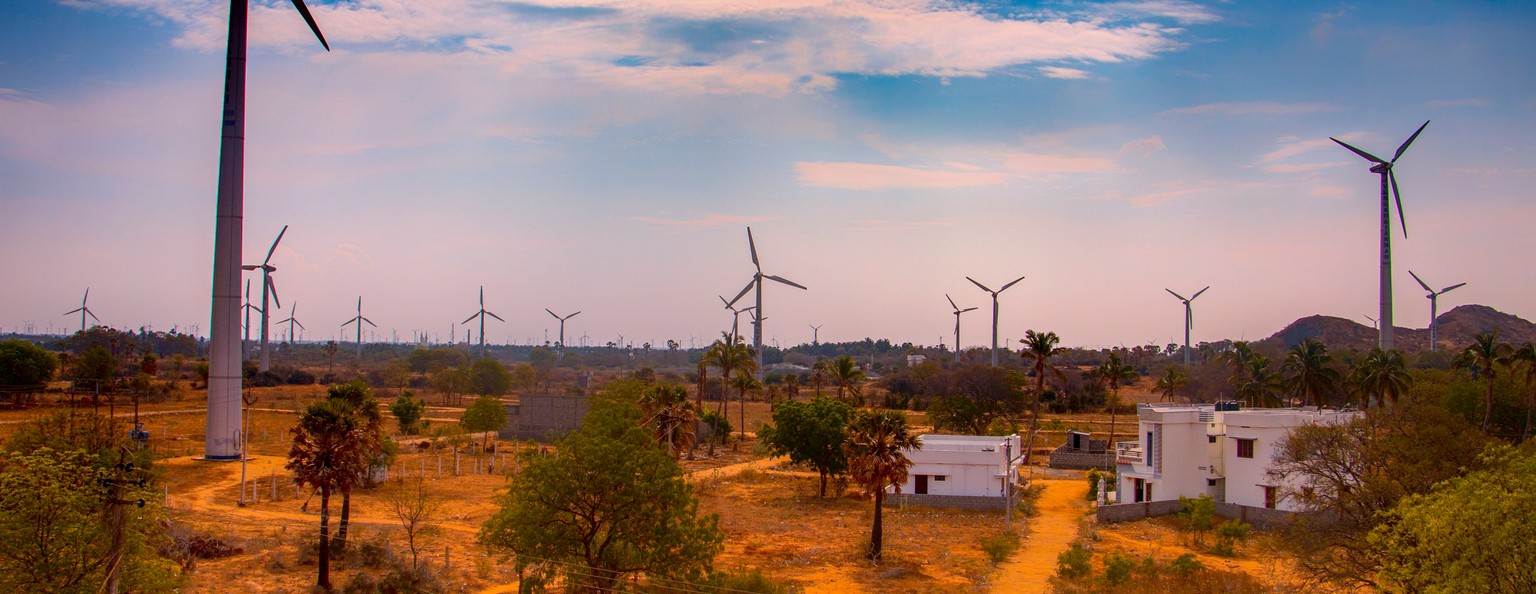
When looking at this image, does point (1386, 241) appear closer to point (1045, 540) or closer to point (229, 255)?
point (1045, 540)

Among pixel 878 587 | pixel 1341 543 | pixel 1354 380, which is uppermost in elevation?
pixel 1354 380

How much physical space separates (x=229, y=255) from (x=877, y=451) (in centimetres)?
4255

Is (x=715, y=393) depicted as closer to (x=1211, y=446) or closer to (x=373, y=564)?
(x=1211, y=446)

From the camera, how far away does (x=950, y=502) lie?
56.2 m

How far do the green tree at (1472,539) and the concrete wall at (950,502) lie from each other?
29793 mm

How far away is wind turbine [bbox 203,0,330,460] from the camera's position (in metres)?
61.8

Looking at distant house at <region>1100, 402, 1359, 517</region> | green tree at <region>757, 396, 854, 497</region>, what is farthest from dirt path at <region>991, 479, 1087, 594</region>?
green tree at <region>757, 396, 854, 497</region>

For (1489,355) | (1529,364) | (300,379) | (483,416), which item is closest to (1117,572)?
(1489,355)

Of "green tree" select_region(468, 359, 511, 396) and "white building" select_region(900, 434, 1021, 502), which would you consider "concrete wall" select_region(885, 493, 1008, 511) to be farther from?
"green tree" select_region(468, 359, 511, 396)

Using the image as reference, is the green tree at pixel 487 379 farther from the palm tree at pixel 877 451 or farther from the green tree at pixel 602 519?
the green tree at pixel 602 519

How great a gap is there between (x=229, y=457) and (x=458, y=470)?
14.0 meters

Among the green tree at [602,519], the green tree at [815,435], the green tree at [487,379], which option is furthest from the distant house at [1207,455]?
the green tree at [487,379]

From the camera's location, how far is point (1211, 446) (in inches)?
2128

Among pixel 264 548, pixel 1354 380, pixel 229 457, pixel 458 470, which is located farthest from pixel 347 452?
pixel 1354 380
